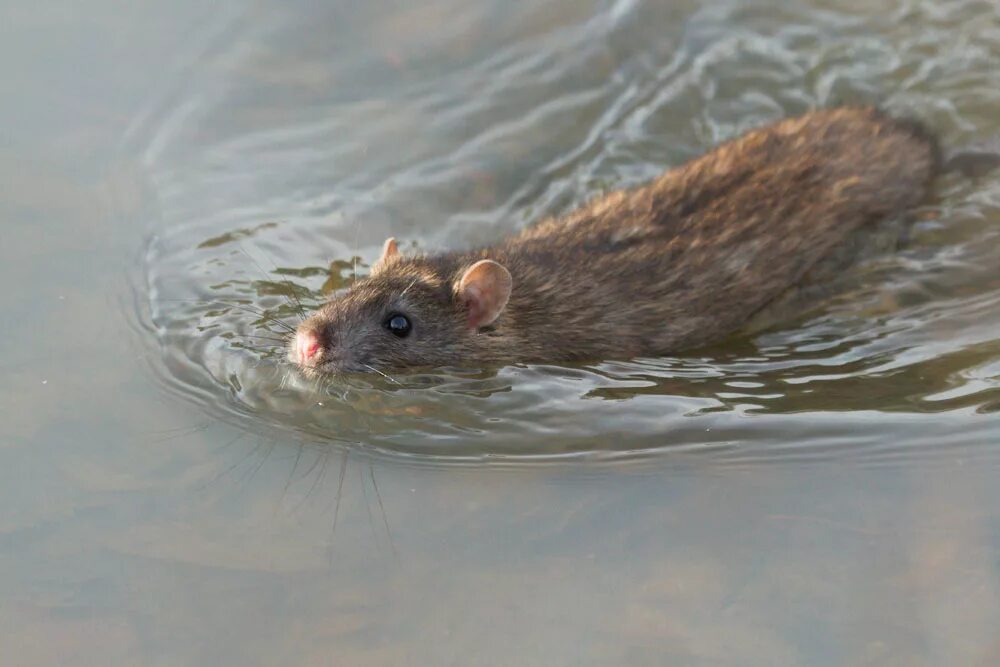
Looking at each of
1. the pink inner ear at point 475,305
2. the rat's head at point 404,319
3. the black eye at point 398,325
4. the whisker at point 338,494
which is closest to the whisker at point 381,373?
the rat's head at point 404,319

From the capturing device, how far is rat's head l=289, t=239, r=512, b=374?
6027 millimetres

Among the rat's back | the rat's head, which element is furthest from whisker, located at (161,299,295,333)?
the rat's back

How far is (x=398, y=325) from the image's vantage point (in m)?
6.23

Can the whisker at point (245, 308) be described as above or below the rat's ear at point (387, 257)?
below

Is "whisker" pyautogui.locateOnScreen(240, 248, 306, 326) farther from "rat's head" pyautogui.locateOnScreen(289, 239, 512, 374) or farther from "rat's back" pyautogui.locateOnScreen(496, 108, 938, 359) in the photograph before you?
"rat's back" pyautogui.locateOnScreen(496, 108, 938, 359)

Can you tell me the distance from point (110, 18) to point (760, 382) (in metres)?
5.29

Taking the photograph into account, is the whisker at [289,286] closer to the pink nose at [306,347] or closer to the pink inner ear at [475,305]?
the pink nose at [306,347]

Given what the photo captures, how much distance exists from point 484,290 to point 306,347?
3.13 feet

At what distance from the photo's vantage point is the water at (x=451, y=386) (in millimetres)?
4590

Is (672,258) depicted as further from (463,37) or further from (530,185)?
(463,37)

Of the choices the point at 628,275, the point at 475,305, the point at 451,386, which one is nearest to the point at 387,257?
the point at 475,305

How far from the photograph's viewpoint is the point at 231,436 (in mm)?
5566

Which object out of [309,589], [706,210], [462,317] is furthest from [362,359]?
[706,210]

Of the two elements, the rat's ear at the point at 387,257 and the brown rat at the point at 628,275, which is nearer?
the brown rat at the point at 628,275
